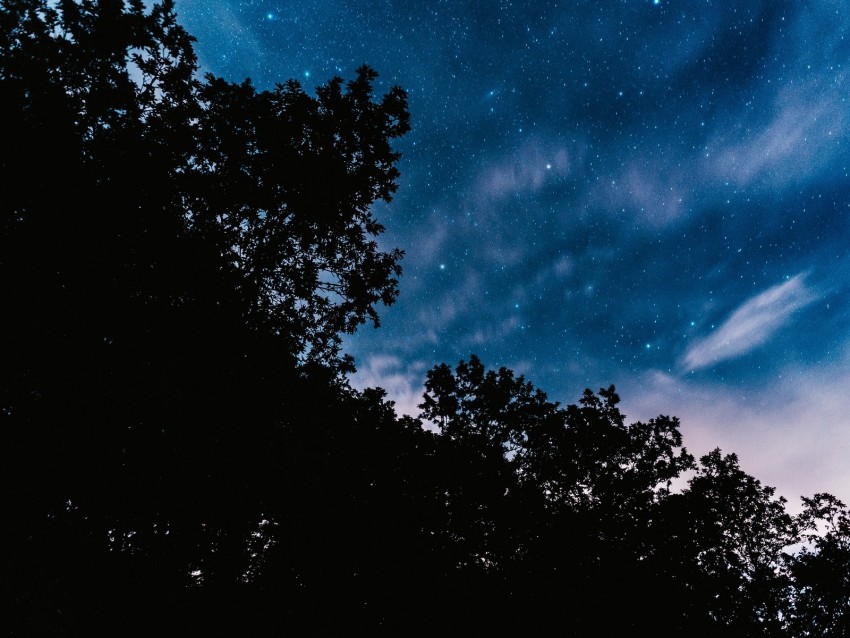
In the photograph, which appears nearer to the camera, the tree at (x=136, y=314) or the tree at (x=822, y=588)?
the tree at (x=136, y=314)

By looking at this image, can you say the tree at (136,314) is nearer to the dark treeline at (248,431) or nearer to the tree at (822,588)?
the dark treeline at (248,431)

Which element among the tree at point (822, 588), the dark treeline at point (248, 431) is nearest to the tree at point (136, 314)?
the dark treeline at point (248, 431)

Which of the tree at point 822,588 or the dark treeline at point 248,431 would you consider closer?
the dark treeline at point 248,431

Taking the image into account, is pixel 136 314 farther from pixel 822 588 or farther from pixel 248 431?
pixel 822 588

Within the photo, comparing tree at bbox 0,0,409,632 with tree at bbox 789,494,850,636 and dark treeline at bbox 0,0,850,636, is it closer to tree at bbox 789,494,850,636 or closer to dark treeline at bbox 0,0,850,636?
dark treeline at bbox 0,0,850,636

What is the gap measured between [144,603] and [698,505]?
18.9m

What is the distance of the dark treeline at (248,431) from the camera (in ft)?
20.3

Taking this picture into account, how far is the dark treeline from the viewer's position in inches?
244

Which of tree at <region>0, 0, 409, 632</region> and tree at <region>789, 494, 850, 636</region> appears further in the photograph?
tree at <region>789, 494, 850, 636</region>

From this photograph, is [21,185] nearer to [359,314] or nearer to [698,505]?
[359,314]

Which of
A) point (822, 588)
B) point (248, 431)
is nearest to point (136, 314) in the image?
point (248, 431)

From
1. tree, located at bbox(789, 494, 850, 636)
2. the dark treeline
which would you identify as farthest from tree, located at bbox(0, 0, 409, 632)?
tree, located at bbox(789, 494, 850, 636)

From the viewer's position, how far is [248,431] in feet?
25.9

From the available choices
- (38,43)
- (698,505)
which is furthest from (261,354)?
(698,505)
